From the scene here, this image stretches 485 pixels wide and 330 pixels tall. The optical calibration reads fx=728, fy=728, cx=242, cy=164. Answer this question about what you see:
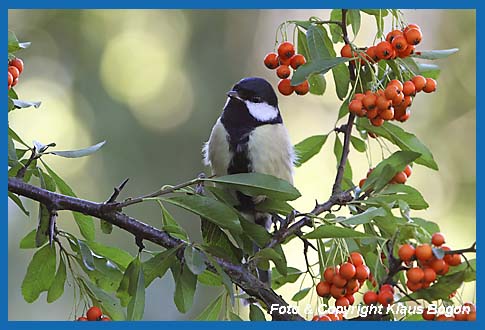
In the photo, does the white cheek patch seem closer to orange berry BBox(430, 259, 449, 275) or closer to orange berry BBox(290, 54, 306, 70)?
orange berry BBox(290, 54, 306, 70)

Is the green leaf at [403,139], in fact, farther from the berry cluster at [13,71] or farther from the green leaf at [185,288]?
the berry cluster at [13,71]

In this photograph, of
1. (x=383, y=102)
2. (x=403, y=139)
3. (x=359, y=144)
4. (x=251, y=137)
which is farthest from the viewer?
(x=251, y=137)

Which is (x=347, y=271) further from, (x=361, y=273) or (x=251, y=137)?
(x=251, y=137)

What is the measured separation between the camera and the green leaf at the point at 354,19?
1725mm

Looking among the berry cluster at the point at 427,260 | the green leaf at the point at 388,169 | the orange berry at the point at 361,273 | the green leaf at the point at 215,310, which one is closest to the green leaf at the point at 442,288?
the berry cluster at the point at 427,260

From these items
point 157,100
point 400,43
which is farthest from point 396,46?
point 157,100

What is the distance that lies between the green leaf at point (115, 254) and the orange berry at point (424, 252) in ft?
2.38

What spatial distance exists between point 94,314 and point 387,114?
0.78 m

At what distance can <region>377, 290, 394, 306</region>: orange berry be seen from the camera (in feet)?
4.23

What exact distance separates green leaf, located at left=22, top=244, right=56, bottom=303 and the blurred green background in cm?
289

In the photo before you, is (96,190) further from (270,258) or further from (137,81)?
(270,258)

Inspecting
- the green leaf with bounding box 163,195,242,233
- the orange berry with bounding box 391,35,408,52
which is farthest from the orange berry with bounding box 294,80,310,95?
the green leaf with bounding box 163,195,242,233

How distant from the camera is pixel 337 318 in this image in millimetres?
1438

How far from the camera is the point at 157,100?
5340 millimetres
